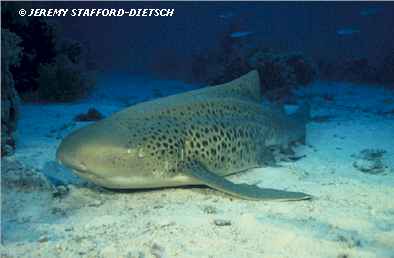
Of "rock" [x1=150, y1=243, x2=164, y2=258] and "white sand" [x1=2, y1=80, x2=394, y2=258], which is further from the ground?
"rock" [x1=150, y1=243, x2=164, y2=258]

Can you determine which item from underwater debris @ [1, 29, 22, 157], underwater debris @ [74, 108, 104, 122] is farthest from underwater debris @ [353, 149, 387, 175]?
underwater debris @ [74, 108, 104, 122]

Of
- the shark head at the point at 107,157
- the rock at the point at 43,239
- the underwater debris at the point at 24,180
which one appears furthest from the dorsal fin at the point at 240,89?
the rock at the point at 43,239

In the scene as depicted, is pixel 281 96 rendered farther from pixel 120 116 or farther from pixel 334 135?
pixel 120 116

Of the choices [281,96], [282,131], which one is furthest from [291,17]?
[282,131]

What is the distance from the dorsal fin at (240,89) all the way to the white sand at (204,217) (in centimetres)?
133

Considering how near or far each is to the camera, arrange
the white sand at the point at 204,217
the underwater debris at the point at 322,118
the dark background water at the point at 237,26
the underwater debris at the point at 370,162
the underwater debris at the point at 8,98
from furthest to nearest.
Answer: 1. the dark background water at the point at 237,26
2. the underwater debris at the point at 322,118
3. the underwater debris at the point at 8,98
4. the underwater debris at the point at 370,162
5. the white sand at the point at 204,217

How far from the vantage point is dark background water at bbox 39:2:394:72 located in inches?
1590

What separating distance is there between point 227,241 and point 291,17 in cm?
12738

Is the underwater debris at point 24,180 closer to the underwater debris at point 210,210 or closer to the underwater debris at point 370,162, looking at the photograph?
the underwater debris at point 210,210

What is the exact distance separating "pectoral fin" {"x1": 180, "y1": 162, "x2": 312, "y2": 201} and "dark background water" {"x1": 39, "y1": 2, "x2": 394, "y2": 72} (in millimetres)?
21566

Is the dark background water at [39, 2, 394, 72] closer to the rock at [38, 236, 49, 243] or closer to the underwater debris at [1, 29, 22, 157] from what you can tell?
the underwater debris at [1, 29, 22, 157]

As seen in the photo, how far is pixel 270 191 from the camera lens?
4.58 m

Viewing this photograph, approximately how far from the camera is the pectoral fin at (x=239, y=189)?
14.5 feet

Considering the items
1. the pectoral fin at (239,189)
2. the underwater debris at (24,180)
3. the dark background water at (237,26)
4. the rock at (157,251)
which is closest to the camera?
the rock at (157,251)
